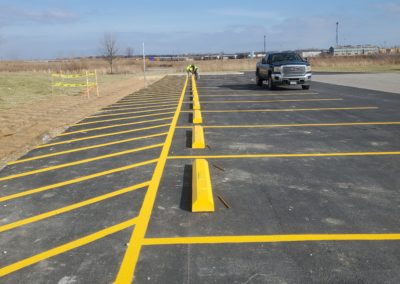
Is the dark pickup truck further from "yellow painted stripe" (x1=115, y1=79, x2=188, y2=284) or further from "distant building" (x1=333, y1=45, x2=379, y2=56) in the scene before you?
"distant building" (x1=333, y1=45, x2=379, y2=56)

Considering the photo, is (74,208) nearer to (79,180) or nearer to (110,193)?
(110,193)

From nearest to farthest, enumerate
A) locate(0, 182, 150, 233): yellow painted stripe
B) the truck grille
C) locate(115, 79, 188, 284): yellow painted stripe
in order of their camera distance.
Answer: locate(115, 79, 188, 284): yellow painted stripe < locate(0, 182, 150, 233): yellow painted stripe < the truck grille

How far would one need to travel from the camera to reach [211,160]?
744 centimetres

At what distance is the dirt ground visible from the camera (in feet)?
30.4

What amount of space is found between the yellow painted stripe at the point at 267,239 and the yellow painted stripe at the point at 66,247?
0.49 meters

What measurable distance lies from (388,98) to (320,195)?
12.7 metres

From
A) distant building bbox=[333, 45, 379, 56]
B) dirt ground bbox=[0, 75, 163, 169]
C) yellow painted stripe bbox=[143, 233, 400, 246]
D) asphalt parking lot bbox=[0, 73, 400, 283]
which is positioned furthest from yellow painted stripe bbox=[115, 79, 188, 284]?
distant building bbox=[333, 45, 379, 56]

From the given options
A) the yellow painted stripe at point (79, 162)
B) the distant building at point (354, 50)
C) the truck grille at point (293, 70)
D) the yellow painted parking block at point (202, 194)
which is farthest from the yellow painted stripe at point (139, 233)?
Answer: the distant building at point (354, 50)

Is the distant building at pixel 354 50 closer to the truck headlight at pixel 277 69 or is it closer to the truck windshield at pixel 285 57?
the truck windshield at pixel 285 57

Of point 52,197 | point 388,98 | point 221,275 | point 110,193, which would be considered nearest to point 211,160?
point 110,193

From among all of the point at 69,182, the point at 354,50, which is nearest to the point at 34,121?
the point at 69,182

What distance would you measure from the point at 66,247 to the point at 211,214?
170cm

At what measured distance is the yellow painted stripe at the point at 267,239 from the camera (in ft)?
13.7

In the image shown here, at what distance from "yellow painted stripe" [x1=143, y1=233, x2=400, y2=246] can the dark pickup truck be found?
16636 millimetres
